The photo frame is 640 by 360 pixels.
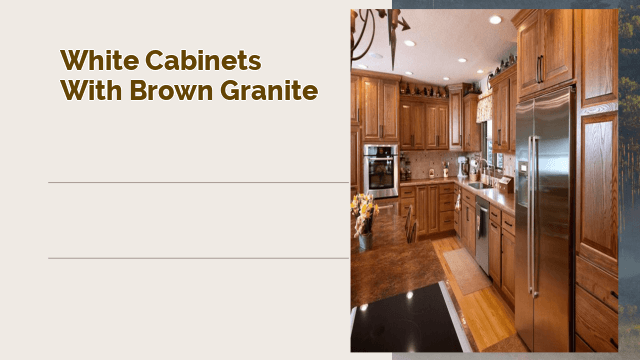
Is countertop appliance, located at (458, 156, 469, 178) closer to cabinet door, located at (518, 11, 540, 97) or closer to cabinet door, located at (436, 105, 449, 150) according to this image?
cabinet door, located at (436, 105, 449, 150)

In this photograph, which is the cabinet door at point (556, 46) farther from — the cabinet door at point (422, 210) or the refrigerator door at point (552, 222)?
the cabinet door at point (422, 210)

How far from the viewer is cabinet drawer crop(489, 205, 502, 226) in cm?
152

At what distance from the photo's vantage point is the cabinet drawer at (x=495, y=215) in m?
1.52

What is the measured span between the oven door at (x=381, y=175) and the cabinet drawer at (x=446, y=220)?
20 cm

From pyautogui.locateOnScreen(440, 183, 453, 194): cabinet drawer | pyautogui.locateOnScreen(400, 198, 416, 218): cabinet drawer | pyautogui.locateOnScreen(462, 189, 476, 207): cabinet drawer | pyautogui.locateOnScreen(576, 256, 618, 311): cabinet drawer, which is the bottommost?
pyautogui.locateOnScreen(576, 256, 618, 311): cabinet drawer

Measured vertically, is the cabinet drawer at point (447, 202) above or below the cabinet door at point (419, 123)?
below

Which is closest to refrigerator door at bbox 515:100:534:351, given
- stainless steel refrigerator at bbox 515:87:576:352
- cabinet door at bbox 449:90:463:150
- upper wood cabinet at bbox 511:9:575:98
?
stainless steel refrigerator at bbox 515:87:576:352

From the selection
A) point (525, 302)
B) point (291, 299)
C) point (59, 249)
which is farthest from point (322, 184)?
point (59, 249)

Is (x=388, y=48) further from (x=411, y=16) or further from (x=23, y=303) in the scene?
(x=23, y=303)

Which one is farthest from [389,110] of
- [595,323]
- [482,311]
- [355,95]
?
[595,323]

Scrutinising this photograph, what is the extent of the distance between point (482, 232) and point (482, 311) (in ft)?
1.02

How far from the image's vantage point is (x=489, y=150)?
150 cm

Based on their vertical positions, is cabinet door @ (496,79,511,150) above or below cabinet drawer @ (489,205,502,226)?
above

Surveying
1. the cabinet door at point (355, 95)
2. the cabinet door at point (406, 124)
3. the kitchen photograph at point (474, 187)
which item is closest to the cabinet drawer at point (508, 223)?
the kitchen photograph at point (474, 187)
